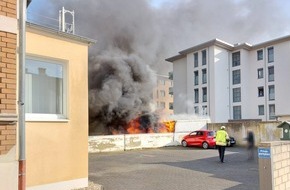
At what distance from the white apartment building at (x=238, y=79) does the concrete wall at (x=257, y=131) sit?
68.7 feet

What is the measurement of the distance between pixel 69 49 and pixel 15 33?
2.89 metres

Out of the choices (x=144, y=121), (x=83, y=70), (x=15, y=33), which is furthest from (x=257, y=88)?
(x=15, y=33)

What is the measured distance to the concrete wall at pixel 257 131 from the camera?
22.0m

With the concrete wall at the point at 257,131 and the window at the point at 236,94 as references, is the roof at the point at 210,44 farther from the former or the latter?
the concrete wall at the point at 257,131

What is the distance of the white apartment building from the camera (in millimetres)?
43688

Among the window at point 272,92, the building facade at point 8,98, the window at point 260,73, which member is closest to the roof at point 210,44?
the window at point 260,73

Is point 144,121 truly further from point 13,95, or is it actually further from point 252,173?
point 13,95

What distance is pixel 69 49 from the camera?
313 inches

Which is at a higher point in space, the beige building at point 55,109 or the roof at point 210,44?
the roof at point 210,44

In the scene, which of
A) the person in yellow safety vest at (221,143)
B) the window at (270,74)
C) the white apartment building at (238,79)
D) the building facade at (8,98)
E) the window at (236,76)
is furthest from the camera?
the window at (236,76)

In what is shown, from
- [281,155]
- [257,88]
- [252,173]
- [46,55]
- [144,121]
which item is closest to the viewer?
[281,155]

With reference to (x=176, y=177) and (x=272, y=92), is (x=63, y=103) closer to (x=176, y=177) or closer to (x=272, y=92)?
(x=176, y=177)

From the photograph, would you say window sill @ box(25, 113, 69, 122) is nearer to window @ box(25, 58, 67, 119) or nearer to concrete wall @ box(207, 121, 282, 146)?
window @ box(25, 58, 67, 119)

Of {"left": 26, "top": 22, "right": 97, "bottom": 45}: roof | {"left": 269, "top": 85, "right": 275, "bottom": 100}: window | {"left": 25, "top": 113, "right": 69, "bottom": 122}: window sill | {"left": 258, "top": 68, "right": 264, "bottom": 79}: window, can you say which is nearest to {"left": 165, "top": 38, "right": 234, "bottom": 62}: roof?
{"left": 258, "top": 68, "right": 264, "bottom": 79}: window
